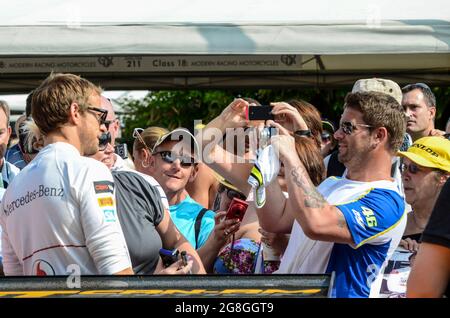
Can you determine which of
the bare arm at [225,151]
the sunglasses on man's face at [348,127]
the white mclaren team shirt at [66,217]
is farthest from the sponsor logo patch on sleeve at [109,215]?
the bare arm at [225,151]

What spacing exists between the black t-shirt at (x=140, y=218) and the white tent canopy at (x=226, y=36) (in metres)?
2.85

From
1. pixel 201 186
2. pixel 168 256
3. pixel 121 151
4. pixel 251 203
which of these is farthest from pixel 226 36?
pixel 168 256

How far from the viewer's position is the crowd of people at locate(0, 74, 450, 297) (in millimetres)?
3059

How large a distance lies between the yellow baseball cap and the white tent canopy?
254cm

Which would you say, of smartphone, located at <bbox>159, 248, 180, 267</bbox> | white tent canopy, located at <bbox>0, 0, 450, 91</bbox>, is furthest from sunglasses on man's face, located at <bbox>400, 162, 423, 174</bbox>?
white tent canopy, located at <bbox>0, 0, 450, 91</bbox>

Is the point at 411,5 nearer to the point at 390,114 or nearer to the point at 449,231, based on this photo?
the point at 390,114

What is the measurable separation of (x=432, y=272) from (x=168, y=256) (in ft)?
4.91

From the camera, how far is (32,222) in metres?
3.10

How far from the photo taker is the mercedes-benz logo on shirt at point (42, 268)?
309 cm

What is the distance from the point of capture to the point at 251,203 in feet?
→ 13.9

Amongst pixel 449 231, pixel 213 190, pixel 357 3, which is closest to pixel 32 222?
pixel 449 231

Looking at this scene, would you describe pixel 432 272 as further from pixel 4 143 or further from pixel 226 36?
pixel 226 36

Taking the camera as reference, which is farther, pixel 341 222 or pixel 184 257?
pixel 184 257
